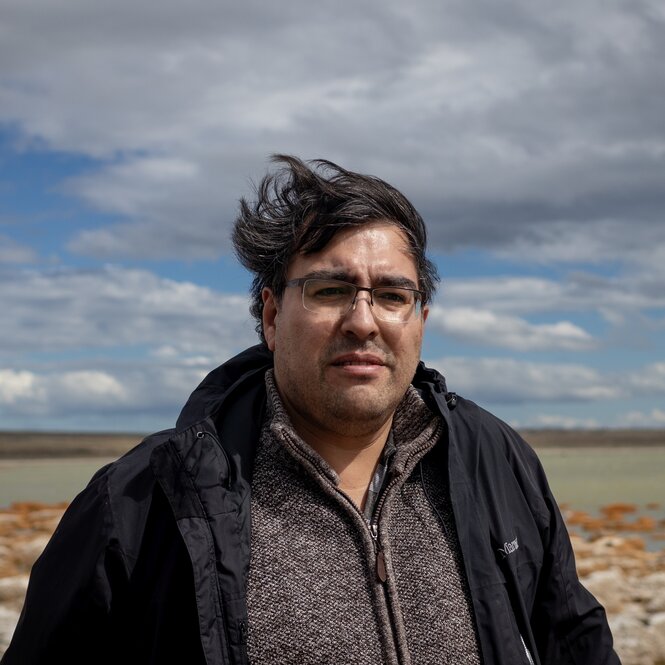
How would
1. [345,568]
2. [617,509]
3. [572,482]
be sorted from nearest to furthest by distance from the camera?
1. [345,568]
2. [617,509]
3. [572,482]

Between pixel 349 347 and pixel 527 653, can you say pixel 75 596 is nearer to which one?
pixel 349 347

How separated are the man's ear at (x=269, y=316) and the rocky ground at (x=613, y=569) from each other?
313 centimetres

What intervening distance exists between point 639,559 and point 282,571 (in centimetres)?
713

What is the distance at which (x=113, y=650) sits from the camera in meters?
2.17

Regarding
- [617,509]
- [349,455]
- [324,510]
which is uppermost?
[349,455]

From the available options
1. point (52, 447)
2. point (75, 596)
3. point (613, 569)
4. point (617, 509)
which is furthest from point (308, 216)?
point (52, 447)

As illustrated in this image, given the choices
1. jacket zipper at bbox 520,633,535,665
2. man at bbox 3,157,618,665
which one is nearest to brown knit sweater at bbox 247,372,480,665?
man at bbox 3,157,618,665

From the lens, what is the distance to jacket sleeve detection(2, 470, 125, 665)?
2.11 meters

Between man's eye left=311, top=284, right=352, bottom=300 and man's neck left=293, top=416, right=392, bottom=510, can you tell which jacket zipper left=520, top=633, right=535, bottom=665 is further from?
man's eye left=311, top=284, right=352, bottom=300

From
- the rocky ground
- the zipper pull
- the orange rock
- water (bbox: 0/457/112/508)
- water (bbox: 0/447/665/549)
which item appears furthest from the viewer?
water (bbox: 0/457/112/508)

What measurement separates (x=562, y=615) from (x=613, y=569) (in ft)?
17.7

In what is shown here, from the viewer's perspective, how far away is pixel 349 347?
2330mm

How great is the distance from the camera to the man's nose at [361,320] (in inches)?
91.0

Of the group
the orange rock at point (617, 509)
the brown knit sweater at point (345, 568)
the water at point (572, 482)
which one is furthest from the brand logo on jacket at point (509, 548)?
the orange rock at point (617, 509)
